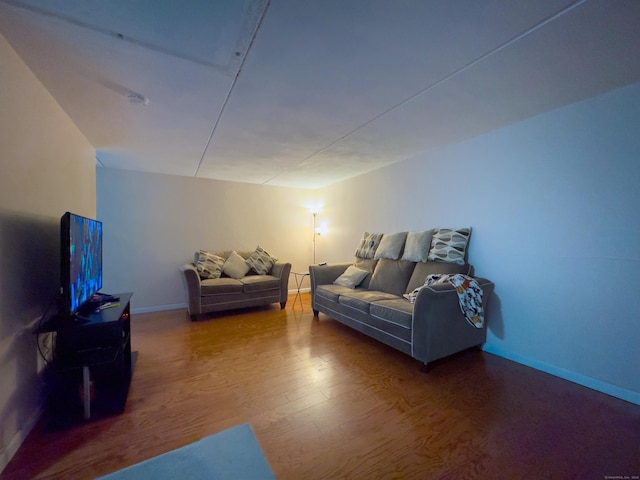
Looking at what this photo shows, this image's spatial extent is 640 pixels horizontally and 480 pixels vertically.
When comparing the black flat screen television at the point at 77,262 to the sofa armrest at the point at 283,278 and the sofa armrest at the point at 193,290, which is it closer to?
the sofa armrest at the point at 193,290

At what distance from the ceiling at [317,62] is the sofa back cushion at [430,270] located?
1.37 meters

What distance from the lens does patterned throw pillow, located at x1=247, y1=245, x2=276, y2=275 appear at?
427 cm

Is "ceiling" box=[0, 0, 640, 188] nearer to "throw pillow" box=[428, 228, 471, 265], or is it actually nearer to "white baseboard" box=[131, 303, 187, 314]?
"throw pillow" box=[428, 228, 471, 265]

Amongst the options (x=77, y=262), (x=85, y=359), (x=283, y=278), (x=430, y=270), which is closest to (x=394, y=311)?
(x=430, y=270)

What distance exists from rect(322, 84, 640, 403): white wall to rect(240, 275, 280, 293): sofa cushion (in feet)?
8.48

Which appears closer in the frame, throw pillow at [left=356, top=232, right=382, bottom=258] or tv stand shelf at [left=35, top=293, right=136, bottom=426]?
tv stand shelf at [left=35, top=293, right=136, bottom=426]

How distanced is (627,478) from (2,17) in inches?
142

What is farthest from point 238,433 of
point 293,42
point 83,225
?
point 293,42

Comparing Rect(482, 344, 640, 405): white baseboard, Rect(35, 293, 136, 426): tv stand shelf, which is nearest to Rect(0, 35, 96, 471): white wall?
Rect(35, 293, 136, 426): tv stand shelf

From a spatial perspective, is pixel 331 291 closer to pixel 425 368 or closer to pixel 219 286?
pixel 425 368

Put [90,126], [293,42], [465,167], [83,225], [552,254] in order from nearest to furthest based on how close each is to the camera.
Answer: [293,42] → [83,225] → [552,254] → [90,126] → [465,167]

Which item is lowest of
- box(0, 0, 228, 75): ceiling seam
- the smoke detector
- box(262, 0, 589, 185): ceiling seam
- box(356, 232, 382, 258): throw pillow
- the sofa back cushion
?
the sofa back cushion

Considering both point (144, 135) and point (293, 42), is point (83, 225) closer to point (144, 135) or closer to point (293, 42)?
point (144, 135)

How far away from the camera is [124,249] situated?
376 centimetres
